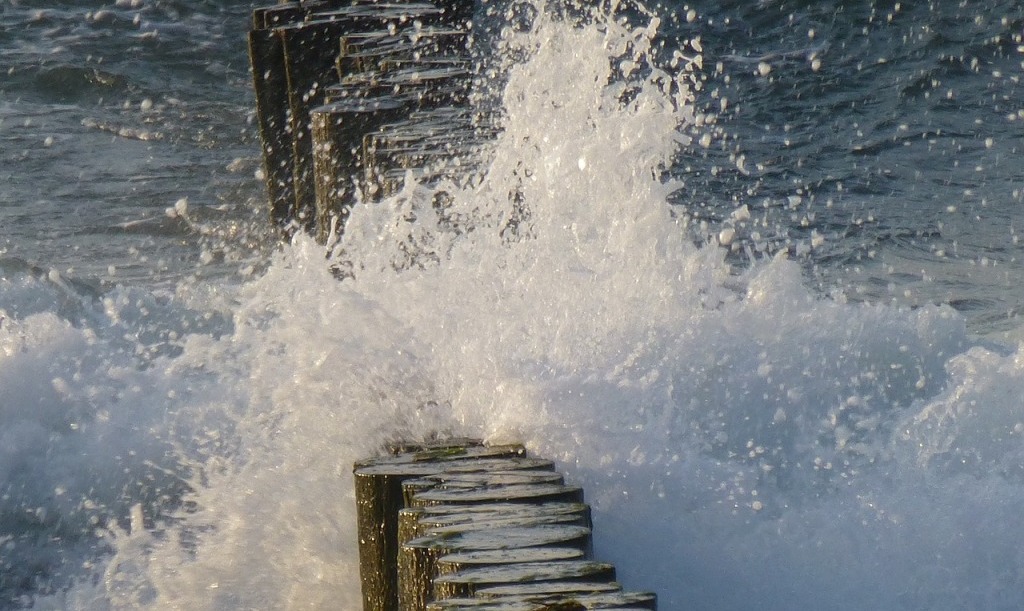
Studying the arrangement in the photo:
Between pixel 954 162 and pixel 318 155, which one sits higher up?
pixel 954 162

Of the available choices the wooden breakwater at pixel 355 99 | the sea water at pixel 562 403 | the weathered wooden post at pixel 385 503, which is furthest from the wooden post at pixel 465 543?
the wooden breakwater at pixel 355 99

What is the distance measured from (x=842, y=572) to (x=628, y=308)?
0.99 m

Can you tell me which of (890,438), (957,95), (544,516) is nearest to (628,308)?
(890,438)

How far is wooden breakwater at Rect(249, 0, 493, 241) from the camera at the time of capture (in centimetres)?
517

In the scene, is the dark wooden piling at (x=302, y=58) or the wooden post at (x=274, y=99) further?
the wooden post at (x=274, y=99)

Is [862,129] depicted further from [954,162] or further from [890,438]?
[890,438]

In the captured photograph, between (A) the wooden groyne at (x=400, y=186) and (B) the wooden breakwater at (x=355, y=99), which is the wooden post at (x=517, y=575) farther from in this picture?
(B) the wooden breakwater at (x=355, y=99)

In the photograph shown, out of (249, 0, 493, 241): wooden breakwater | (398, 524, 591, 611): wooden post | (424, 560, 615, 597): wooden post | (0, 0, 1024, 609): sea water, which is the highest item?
(249, 0, 493, 241): wooden breakwater

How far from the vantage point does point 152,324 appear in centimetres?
777

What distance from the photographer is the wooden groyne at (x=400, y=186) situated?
2430 millimetres

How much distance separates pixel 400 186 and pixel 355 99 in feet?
3.48

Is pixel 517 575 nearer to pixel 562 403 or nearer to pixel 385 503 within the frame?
pixel 385 503

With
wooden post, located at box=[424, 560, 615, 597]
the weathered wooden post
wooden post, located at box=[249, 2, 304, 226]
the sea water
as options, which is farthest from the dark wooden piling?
wooden post, located at box=[424, 560, 615, 597]

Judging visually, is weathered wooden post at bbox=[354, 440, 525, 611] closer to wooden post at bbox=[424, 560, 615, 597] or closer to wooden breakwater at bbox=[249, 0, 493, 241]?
wooden post at bbox=[424, 560, 615, 597]
